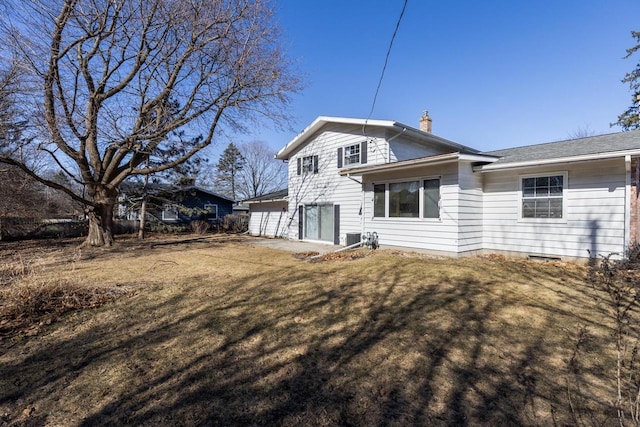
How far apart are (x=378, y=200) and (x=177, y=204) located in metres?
15.2

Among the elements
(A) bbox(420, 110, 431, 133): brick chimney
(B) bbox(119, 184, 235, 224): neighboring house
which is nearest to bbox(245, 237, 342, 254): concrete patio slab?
(A) bbox(420, 110, 431, 133): brick chimney

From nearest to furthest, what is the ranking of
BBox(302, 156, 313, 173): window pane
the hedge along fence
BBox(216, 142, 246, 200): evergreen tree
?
BBox(302, 156, 313, 173): window pane, the hedge along fence, BBox(216, 142, 246, 200): evergreen tree

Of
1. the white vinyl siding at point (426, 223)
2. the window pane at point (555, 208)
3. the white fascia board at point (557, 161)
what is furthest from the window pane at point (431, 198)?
the window pane at point (555, 208)

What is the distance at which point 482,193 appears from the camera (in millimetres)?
9664

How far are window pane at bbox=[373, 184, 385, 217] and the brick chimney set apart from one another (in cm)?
514

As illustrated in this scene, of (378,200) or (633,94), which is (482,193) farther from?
(633,94)

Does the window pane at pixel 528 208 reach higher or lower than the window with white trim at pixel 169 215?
higher

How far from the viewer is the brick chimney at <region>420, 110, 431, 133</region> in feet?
47.6

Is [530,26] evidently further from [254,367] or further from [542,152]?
[254,367]

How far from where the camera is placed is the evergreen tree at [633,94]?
20408 mm

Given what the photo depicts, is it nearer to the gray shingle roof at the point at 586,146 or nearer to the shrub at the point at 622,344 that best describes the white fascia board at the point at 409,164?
the gray shingle roof at the point at 586,146

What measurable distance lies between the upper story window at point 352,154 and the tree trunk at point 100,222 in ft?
31.5

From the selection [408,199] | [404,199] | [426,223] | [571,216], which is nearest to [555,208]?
[571,216]

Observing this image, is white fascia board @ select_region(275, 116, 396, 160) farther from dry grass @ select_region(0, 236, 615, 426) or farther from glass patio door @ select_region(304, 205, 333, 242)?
dry grass @ select_region(0, 236, 615, 426)
